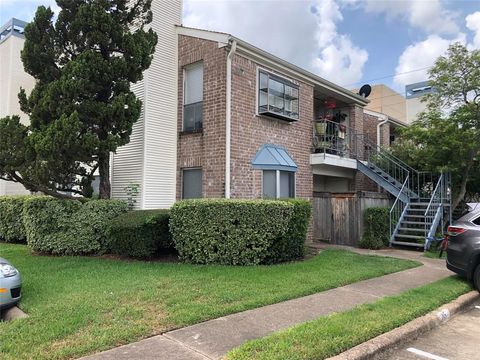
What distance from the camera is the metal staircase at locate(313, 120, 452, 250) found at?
42.2 feet

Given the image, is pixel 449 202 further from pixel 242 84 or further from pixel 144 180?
pixel 144 180

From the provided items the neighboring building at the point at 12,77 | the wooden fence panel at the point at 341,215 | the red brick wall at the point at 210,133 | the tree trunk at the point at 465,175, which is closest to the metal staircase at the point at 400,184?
the tree trunk at the point at 465,175

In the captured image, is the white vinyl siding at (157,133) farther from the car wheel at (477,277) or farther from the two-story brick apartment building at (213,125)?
the car wheel at (477,277)

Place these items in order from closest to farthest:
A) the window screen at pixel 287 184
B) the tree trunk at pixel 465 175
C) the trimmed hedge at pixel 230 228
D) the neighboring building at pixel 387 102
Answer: the trimmed hedge at pixel 230 228
the window screen at pixel 287 184
the tree trunk at pixel 465 175
the neighboring building at pixel 387 102

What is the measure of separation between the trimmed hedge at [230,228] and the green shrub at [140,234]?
0.63 meters

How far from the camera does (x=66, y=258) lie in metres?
9.28

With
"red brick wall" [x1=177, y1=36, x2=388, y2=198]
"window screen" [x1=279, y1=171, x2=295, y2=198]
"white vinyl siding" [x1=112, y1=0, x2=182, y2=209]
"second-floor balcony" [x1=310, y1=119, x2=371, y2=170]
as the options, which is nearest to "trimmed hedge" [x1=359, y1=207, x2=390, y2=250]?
"second-floor balcony" [x1=310, y1=119, x2=371, y2=170]

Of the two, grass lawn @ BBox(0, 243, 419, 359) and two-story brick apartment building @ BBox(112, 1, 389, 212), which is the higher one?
two-story brick apartment building @ BBox(112, 1, 389, 212)

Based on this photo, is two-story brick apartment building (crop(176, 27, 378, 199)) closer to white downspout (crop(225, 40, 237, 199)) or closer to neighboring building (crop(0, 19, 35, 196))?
white downspout (crop(225, 40, 237, 199))

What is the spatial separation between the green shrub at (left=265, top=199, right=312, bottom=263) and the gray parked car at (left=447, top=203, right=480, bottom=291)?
3063 mm

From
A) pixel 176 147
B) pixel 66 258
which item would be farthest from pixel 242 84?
pixel 66 258

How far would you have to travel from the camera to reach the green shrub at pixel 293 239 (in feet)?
29.5

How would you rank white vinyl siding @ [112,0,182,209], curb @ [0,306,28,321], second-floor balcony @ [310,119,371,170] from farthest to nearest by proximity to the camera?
second-floor balcony @ [310,119,371,170]
white vinyl siding @ [112,0,182,209]
curb @ [0,306,28,321]

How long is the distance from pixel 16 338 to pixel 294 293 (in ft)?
12.5
